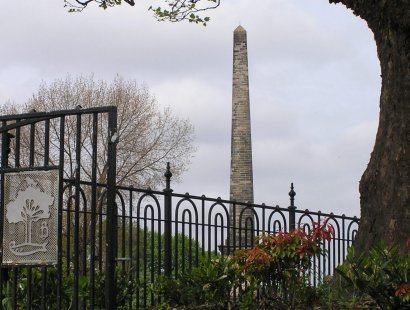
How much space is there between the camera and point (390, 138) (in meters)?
10.9

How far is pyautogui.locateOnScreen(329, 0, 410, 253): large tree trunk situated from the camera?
34.8 ft

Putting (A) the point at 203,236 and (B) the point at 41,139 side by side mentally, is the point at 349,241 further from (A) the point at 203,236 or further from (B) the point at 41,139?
(B) the point at 41,139

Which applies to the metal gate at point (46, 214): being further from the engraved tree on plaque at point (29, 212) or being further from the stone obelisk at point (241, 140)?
the stone obelisk at point (241, 140)

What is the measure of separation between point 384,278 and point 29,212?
10.1 feet

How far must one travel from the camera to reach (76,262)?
7918 millimetres

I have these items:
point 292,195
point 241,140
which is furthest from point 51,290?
point 241,140

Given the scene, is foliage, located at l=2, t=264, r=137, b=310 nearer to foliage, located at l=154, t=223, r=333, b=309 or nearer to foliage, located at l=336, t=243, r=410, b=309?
foliage, located at l=154, t=223, r=333, b=309

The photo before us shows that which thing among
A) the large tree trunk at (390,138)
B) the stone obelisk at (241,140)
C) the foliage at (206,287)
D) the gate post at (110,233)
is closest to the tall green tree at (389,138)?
the large tree trunk at (390,138)

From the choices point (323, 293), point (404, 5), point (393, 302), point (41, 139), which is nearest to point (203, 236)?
point (323, 293)

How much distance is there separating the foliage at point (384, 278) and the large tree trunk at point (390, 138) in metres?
2.59

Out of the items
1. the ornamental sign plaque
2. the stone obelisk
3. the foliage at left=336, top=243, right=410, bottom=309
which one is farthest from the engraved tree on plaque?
the stone obelisk

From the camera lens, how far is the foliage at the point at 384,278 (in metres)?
7.60

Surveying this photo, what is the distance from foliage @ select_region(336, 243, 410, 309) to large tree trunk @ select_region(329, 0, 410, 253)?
259cm

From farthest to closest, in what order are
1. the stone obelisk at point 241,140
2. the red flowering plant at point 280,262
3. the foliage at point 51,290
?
1. the stone obelisk at point 241,140
2. the red flowering plant at point 280,262
3. the foliage at point 51,290
